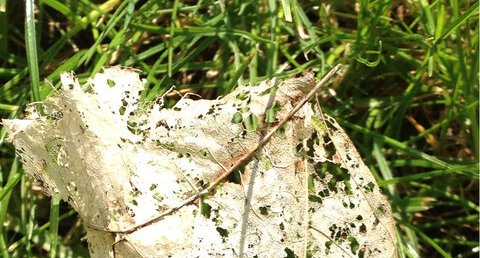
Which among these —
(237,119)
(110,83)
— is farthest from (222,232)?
(110,83)

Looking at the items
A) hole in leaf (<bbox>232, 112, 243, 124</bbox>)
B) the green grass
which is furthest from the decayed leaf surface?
the green grass

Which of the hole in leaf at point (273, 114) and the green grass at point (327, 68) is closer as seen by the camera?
the hole in leaf at point (273, 114)

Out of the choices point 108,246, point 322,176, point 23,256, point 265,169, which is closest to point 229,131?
point 265,169

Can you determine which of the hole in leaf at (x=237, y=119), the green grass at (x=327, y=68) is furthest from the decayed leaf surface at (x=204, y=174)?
the green grass at (x=327, y=68)

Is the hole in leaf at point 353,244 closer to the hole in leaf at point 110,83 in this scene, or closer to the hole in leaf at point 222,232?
the hole in leaf at point 222,232

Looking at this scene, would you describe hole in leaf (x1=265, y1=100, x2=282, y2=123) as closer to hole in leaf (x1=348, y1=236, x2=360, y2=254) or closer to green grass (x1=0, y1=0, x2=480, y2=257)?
green grass (x1=0, y1=0, x2=480, y2=257)

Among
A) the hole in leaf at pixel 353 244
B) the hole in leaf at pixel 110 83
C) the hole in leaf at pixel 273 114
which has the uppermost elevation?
the hole in leaf at pixel 273 114

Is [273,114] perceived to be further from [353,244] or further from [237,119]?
[353,244]
